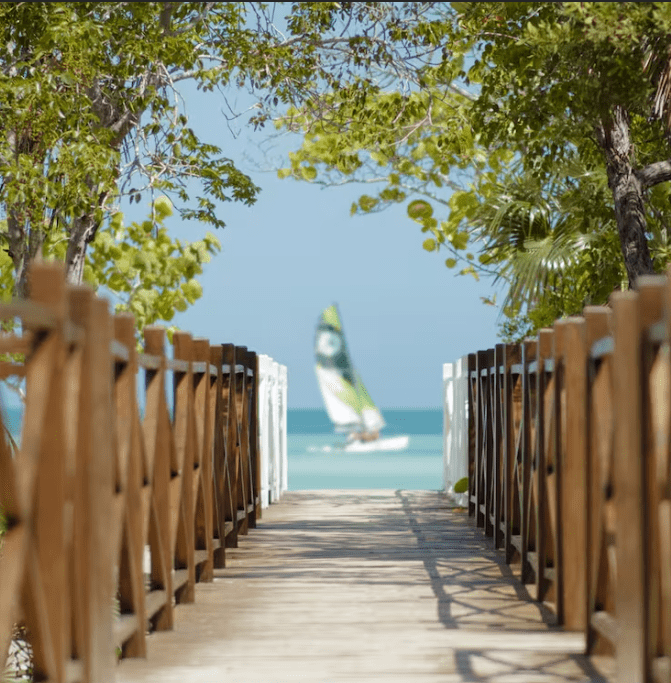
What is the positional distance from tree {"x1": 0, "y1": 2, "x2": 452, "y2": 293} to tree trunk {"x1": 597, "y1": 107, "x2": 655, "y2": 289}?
7.28ft

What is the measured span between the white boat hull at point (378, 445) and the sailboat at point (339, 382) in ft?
33.4

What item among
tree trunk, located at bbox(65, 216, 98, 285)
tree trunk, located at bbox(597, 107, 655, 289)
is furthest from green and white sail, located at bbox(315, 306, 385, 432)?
tree trunk, located at bbox(597, 107, 655, 289)

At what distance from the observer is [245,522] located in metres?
7.95

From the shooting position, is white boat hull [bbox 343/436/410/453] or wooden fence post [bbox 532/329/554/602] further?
white boat hull [bbox 343/436/410/453]

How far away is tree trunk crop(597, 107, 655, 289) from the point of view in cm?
821

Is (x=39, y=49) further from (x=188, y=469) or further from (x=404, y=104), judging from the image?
(x=188, y=469)

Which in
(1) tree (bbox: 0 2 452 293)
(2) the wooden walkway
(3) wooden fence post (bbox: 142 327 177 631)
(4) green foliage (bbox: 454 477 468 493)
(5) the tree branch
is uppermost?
(1) tree (bbox: 0 2 452 293)

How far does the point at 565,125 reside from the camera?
791 cm

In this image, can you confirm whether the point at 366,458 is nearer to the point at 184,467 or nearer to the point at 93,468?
the point at 184,467

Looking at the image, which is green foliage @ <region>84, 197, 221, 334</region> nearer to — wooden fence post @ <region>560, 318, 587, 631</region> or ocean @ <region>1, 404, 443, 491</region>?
wooden fence post @ <region>560, 318, 587, 631</region>

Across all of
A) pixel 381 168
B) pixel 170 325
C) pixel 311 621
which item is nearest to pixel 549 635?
pixel 311 621

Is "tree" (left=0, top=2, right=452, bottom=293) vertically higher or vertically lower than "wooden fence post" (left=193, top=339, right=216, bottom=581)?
higher

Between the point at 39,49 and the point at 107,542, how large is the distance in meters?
6.49

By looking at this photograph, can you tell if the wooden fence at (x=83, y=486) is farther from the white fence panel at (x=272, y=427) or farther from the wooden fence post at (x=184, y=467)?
the white fence panel at (x=272, y=427)
